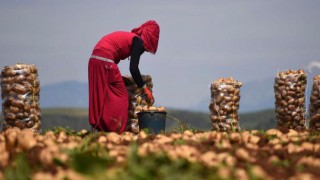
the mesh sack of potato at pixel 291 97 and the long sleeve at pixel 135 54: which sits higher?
the long sleeve at pixel 135 54

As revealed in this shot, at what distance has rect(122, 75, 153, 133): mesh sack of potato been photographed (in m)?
9.46

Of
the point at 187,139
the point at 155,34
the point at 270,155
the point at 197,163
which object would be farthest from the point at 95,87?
the point at 197,163

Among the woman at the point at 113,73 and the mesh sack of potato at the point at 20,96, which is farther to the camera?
the mesh sack of potato at the point at 20,96

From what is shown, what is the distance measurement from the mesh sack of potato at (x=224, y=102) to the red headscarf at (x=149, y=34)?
2.47 meters

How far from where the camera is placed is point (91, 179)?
2.87 metres

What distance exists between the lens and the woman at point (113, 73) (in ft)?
28.8

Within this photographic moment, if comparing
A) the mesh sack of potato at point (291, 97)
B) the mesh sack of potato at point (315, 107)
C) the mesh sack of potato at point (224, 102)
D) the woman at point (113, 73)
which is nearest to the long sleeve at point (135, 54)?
the woman at point (113, 73)

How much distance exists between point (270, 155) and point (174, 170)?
1519mm

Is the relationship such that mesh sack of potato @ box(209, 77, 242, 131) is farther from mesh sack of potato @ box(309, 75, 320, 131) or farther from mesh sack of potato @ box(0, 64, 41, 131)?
mesh sack of potato @ box(0, 64, 41, 131)

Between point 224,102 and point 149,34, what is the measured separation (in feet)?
9.01

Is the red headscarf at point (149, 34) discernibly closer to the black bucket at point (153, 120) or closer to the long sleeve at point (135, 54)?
the long sleeve at point (135, 54)

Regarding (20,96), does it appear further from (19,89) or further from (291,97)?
(291,97)

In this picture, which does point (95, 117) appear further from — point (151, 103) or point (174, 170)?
point (174, 170)

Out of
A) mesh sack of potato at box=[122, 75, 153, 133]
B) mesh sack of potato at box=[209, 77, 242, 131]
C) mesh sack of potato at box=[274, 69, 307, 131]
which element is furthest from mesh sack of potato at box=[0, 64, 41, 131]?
mesh sack of potato at box=[274, 69, 307, 131]
